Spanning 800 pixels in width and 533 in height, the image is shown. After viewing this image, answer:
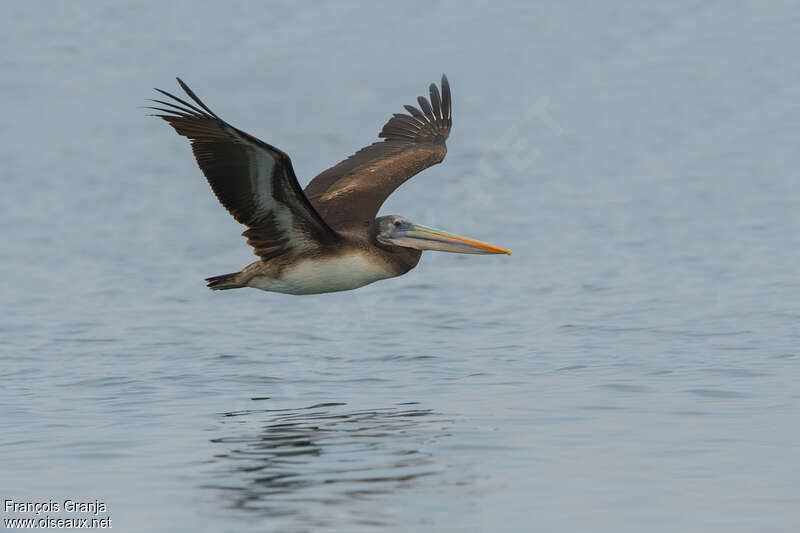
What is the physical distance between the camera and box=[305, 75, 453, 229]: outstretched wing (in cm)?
1343

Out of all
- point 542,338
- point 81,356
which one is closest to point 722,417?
point 542,338

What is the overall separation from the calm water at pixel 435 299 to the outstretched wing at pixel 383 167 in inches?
61.7

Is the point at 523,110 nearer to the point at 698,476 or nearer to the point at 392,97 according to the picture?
the point at 392,97

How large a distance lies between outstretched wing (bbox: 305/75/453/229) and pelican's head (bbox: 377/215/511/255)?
1.64 feet

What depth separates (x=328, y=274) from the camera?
1228 centimetres

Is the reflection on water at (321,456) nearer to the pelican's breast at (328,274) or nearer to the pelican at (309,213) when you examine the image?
the pelican's breast at (328,274)

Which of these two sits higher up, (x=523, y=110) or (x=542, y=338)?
(x=523, y=110)

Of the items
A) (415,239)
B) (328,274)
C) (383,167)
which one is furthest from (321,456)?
(383,167)

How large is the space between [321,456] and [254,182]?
2.20 metres

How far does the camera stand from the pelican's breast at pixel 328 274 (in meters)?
12.2

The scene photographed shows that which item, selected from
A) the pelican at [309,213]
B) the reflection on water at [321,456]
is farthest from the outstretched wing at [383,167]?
the reflection on water at [321,456]

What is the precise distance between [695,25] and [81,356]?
25.4 m

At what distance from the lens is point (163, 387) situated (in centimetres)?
1358

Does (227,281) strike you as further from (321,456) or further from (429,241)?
(321,456)
